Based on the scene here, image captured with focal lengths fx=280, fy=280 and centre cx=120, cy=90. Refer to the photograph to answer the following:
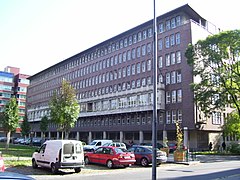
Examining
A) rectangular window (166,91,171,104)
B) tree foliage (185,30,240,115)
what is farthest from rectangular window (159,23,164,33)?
tree foliage (185,30,240,115)

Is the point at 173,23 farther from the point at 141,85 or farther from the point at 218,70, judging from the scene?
the point at 218,70

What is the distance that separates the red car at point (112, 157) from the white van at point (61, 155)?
325 cm

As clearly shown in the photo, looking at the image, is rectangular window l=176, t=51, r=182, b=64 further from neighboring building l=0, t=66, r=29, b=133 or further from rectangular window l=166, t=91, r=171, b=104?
neighboring building l=0, t=66, r=29, b=133

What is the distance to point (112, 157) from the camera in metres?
18.4

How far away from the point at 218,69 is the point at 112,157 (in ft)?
79.4

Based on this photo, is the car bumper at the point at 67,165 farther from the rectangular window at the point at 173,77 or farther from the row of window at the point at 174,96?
the rectangular window at the point at 173,77

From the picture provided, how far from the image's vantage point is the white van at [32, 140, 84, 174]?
575 inches

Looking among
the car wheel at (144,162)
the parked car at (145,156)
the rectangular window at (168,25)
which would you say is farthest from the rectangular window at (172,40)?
the car wheel at (144,162)

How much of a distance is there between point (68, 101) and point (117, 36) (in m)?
35.5

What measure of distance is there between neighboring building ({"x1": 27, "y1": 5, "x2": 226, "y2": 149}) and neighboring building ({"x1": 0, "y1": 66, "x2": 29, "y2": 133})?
138 feet

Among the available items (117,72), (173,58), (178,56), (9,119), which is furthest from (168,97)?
(9,119)

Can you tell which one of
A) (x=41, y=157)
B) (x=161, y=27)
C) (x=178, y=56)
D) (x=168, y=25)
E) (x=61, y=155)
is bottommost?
(x=41, y=157)

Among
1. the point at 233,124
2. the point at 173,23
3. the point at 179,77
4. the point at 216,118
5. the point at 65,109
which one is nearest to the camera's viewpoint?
the point at 65,109

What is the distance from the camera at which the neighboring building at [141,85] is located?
155 ft
